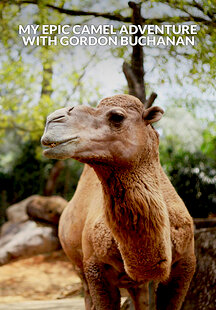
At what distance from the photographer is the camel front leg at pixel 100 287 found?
10.5 ft

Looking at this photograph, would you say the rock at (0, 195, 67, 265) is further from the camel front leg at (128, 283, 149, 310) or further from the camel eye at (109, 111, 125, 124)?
the camel eye at (109, 111, 125, 124)

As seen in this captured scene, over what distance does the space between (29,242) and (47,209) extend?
998mm

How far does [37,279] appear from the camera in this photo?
9.51 meters

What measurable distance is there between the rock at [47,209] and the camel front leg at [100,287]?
7538 millimetres

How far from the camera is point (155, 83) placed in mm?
4922

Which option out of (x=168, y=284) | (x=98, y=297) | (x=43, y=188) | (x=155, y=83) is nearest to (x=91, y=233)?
(x=98, y=297)

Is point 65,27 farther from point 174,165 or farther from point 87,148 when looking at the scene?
point 174,165

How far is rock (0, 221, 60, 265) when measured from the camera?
10.3 m

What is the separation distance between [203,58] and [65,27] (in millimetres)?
1868

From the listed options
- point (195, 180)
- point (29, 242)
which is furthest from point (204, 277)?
point (29, 242)

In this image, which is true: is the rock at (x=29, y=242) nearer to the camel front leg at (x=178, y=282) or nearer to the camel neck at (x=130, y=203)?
the camel front leg at (x=178, y=282)

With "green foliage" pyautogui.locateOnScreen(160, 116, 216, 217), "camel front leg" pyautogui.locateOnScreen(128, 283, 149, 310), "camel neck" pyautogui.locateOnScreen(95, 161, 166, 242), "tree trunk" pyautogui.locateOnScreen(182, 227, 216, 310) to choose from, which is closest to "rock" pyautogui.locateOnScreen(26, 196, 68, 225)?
"green foliage" pyautogui.locateOnScreen(160, 116, 216, 217)

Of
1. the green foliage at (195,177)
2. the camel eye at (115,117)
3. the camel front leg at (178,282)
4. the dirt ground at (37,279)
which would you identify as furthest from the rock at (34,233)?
the camel eye at (115,117)

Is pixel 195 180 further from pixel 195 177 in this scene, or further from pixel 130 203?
pixel 130 203
